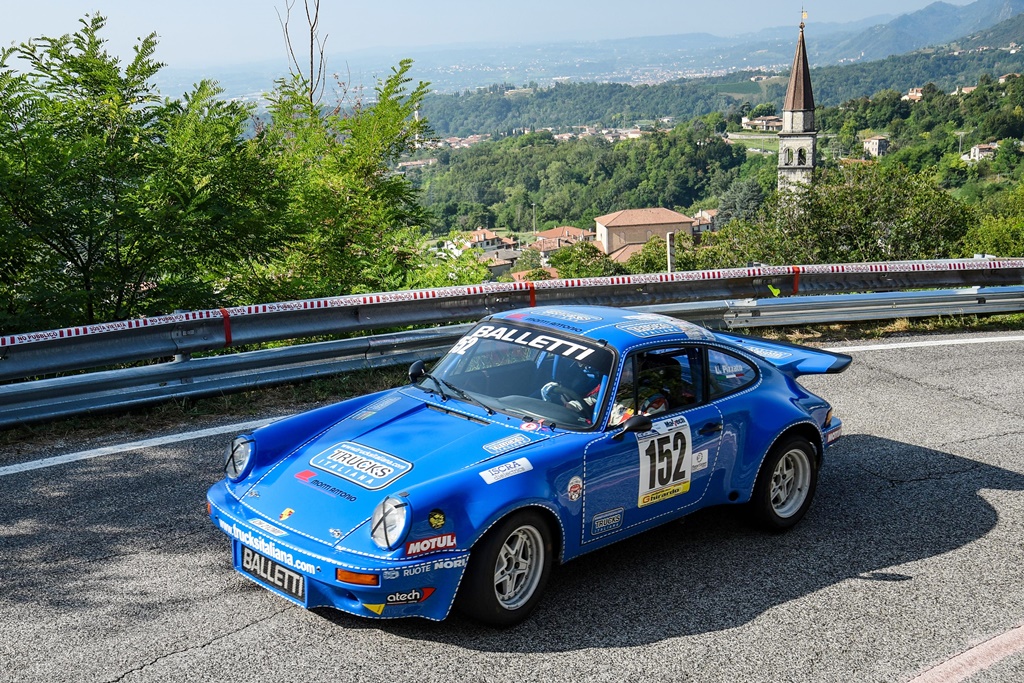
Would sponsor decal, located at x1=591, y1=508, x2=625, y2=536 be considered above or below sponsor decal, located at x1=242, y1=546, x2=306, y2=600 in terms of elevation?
below

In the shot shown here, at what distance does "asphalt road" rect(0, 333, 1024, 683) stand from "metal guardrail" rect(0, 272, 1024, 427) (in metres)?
0.47

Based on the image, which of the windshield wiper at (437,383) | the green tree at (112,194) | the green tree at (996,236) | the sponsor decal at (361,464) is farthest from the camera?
the green tree at (996,236)

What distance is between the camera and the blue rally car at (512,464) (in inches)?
168

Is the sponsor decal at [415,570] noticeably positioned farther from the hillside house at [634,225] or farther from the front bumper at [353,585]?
the hillside house at [634,225]

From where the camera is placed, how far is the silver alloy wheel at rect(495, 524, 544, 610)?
449 cm

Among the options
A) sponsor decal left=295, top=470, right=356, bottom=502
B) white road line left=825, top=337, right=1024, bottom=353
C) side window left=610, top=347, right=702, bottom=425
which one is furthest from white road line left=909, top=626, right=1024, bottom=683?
white road line left=825, top=337, right=1024, bottom=353

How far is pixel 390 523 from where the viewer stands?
4258 millimetres

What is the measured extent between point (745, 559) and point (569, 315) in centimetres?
178

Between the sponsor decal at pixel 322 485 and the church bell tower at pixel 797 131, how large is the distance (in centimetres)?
11266

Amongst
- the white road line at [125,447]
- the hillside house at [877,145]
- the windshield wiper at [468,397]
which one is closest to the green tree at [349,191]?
the white road line at [125,447]

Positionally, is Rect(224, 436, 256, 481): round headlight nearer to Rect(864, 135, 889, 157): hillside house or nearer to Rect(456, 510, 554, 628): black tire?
Rect(456, 510, 554, 628): black tire

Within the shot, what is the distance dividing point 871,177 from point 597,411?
30.3 m

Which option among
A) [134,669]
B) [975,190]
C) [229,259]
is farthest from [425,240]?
[975,190]

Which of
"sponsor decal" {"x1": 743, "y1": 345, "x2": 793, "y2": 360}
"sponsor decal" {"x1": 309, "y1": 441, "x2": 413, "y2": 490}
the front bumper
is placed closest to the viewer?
the front bumper
